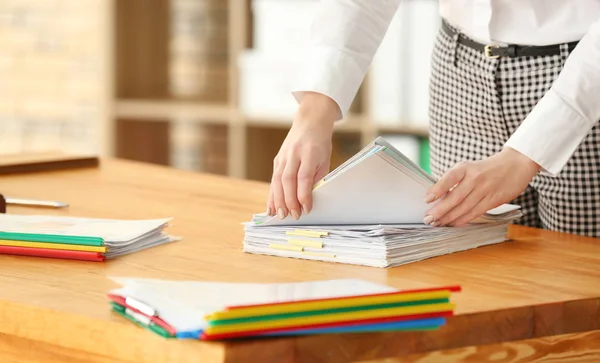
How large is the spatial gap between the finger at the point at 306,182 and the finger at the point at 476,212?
205mm

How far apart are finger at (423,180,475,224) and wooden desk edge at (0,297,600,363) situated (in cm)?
28

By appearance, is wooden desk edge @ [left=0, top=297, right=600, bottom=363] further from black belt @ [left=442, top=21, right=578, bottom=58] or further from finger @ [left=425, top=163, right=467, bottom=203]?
black belt @ [left=442, top=21, right=578, bottom=58]

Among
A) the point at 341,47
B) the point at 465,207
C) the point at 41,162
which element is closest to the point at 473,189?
the point at 465,207

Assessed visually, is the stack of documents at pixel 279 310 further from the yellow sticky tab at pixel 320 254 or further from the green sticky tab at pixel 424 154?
the green sticky tab at pixel 424 154

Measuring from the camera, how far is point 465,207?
137 cm

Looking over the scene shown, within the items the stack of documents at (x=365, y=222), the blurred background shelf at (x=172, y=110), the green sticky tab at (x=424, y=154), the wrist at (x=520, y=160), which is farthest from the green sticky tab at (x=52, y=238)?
the blurred background shelf at (x=172, y=110)

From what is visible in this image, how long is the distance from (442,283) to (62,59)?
365 cm

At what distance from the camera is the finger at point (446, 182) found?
134 cm

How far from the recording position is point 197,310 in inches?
37.4

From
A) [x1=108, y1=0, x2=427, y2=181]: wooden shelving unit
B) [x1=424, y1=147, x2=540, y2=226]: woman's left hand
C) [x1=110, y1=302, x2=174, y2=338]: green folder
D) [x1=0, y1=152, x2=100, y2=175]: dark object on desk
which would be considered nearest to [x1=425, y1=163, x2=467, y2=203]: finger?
[x1=424, y1=147, x2=540, y2=226]: woman's left hand

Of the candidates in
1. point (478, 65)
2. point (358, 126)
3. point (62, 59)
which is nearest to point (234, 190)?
point (478, 65)

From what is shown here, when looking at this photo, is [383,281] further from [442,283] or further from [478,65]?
[478,65]

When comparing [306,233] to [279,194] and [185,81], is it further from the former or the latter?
[185,81]

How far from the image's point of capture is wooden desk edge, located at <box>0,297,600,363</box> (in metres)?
0.91
